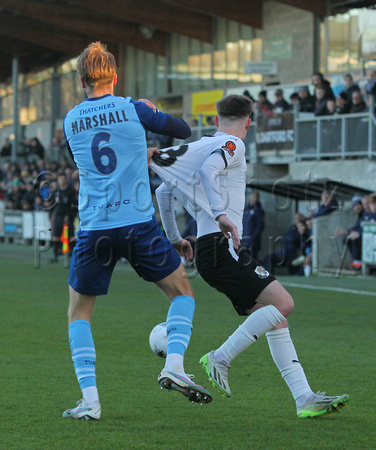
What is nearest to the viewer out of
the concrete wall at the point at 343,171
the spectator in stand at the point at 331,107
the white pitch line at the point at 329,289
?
the white pitch line at the point at 329,289

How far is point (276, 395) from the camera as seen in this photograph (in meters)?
5.87

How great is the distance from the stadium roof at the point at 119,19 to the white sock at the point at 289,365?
21.9 meters

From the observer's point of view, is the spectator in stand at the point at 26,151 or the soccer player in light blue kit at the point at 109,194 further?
the spectator in stand at the point at 26,151

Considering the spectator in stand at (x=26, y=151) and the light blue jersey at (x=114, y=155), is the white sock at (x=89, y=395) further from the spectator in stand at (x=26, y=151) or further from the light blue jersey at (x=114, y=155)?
the spectator in stand at (x=26, y=151)

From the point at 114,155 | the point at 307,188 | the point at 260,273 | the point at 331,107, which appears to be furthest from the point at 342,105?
the point at 114,155

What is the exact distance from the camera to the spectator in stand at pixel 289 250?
55.7ft

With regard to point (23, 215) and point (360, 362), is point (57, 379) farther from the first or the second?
point (23, 215)

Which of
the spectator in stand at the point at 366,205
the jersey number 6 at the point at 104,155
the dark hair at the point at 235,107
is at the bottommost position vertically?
the spectator in stand at the point at 366,205

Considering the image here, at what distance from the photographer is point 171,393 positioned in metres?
6.00

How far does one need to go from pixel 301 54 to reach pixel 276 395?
75.2ft

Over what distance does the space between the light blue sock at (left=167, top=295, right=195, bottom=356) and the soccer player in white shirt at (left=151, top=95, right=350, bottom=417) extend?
1.25ft

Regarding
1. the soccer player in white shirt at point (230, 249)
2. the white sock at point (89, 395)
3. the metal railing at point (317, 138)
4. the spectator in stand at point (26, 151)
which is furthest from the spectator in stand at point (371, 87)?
the spectator in stand at point (26, 151)

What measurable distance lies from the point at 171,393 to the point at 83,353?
1256 mm

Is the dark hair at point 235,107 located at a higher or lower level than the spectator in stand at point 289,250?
higher
